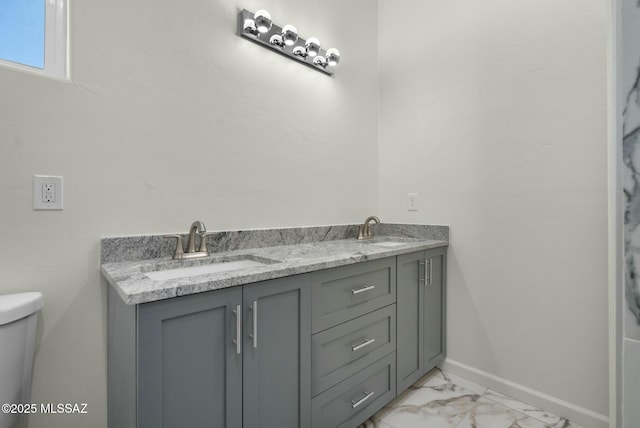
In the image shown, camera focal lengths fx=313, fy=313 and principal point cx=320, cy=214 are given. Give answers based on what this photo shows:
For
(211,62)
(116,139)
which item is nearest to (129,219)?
(116,139)

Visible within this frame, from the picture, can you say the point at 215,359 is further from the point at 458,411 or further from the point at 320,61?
the point at 320,61

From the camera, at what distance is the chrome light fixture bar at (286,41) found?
1554mm

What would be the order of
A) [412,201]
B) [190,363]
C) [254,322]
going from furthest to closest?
[412,201] → [254,322] → [190,363]

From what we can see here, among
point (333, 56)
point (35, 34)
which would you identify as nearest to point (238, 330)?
point (35, 34)

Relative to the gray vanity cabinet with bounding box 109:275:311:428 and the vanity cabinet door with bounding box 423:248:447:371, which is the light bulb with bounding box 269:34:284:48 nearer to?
the gray vanity cabinet with bounding box 109:275:311:428

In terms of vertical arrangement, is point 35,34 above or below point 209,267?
above

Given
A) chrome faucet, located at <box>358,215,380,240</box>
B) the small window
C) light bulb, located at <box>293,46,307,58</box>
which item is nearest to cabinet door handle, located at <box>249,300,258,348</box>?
the small window

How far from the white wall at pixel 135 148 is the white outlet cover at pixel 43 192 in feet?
0.07

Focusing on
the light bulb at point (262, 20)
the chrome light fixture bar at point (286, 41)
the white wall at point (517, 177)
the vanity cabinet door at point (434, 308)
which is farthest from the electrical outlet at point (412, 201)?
the light bulb at point (262, 20)

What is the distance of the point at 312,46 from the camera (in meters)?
1.82

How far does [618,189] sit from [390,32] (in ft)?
6.40

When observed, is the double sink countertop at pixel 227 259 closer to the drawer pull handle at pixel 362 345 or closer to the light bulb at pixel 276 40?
the drawer pull handle at pixel 362 345

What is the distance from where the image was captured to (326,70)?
1.97 metres

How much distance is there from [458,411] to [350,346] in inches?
29.4
